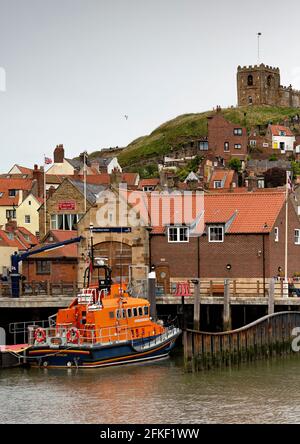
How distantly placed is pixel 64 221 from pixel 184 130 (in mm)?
100666

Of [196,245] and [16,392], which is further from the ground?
[196,245]

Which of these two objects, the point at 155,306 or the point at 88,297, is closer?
the point at 88,297

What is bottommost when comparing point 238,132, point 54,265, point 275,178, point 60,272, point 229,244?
point 60,272

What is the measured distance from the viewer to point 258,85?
178250mm

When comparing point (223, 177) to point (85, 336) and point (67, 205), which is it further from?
point (85, 336)

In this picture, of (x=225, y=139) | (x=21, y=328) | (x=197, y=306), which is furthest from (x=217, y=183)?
(x=197, y=306)

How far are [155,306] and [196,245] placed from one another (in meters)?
6.78

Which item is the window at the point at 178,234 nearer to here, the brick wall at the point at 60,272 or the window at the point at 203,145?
the brick wall at the point at 60,272

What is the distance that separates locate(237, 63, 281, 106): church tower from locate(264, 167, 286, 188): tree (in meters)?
60.8

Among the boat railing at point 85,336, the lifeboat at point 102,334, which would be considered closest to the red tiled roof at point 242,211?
the lifeboat at point 102,334

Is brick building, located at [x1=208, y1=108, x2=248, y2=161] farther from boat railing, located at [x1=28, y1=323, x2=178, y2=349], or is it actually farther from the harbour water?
the harbour water
